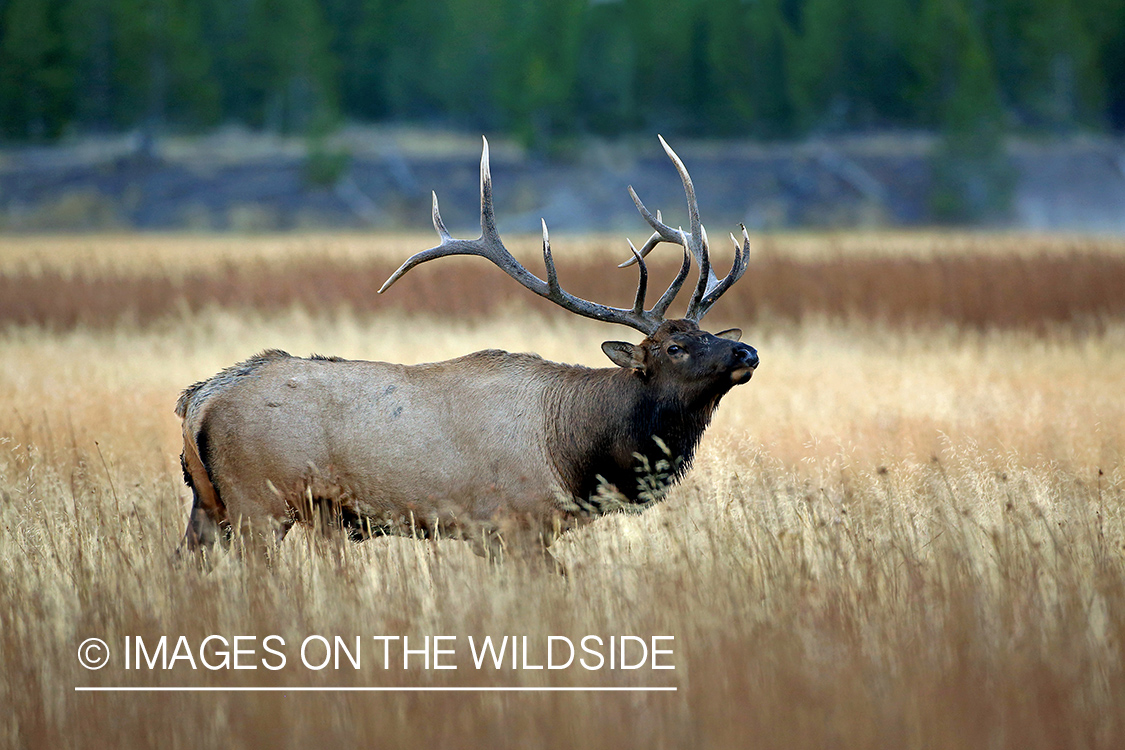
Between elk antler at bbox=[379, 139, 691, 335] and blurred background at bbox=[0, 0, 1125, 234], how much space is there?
36.9 meters

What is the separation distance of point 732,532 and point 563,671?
136cm

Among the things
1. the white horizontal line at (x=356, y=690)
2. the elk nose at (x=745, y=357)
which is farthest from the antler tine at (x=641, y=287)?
the white horizontal line at (x=356, y=690)

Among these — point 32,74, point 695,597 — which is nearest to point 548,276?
point 695,597

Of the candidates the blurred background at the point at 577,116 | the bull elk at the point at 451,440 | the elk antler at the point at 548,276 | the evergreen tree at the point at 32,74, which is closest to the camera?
the bull elk at the point at 451,440

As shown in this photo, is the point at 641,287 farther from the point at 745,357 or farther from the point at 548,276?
the point at 745,357

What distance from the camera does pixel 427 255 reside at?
601 centimetres

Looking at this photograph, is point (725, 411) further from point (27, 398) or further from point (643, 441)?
point (27, 398)

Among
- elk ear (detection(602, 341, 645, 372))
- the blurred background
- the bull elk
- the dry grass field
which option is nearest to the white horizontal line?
the dry grass field

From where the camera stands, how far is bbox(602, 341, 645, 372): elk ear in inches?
221

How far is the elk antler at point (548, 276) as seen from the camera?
574 centimetres

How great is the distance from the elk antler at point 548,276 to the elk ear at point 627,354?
0.40ft

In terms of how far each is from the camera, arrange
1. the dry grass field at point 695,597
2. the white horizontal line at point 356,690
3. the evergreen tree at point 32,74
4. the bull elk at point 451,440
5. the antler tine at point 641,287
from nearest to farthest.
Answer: the dry grass field at point 695,597, the white horizontal line at point 356,690, the bull elk at point 451,440, the antler tine at point 641,287, the evergreen tree at point 32,74

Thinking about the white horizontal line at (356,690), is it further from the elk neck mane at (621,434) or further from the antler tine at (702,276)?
the antler tine at (702,276)

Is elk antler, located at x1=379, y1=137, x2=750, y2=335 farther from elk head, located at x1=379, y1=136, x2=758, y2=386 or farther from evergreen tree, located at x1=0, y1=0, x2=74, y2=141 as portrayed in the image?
evergreen tree, located at x1=0, y1=0, x2=74, y2=141
